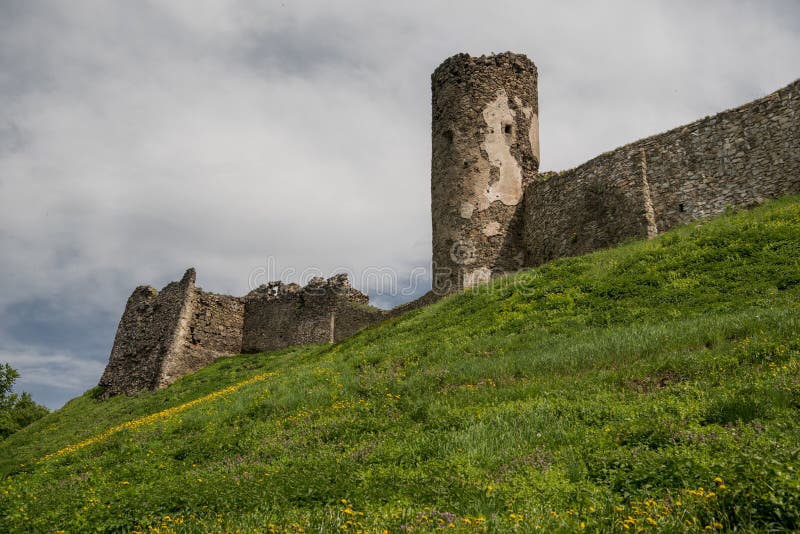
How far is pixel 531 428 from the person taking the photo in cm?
754

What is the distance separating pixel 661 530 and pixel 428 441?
3.78 metres

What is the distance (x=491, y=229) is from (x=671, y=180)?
7.32m

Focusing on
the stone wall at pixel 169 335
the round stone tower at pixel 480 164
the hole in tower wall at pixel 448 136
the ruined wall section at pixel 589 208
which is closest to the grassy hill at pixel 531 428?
the ruined wall section at pixel 589 208

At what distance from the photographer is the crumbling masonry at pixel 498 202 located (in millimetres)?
17391

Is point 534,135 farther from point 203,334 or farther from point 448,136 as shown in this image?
point 203,334

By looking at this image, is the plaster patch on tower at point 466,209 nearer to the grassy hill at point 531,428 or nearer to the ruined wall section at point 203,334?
the grassy hill at point 531,428

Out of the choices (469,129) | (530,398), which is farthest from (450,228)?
(530,398)

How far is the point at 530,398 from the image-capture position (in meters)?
8.91

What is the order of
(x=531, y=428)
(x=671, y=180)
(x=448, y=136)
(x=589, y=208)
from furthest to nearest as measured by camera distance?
(x=448, y=136) < (x=589, y=208) < (x=671, y=180) < (x=531, y=428)

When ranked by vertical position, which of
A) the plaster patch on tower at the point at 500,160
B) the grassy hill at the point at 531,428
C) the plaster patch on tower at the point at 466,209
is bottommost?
the grassy hill at the point at 531,428

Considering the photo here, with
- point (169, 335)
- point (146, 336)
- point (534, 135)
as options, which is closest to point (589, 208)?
point (534, 135)

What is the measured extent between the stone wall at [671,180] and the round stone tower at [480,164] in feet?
4.32

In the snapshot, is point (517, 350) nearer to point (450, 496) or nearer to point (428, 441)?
point (428, 441)

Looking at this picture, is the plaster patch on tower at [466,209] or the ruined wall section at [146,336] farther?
the ruined wall section at [146,336]
